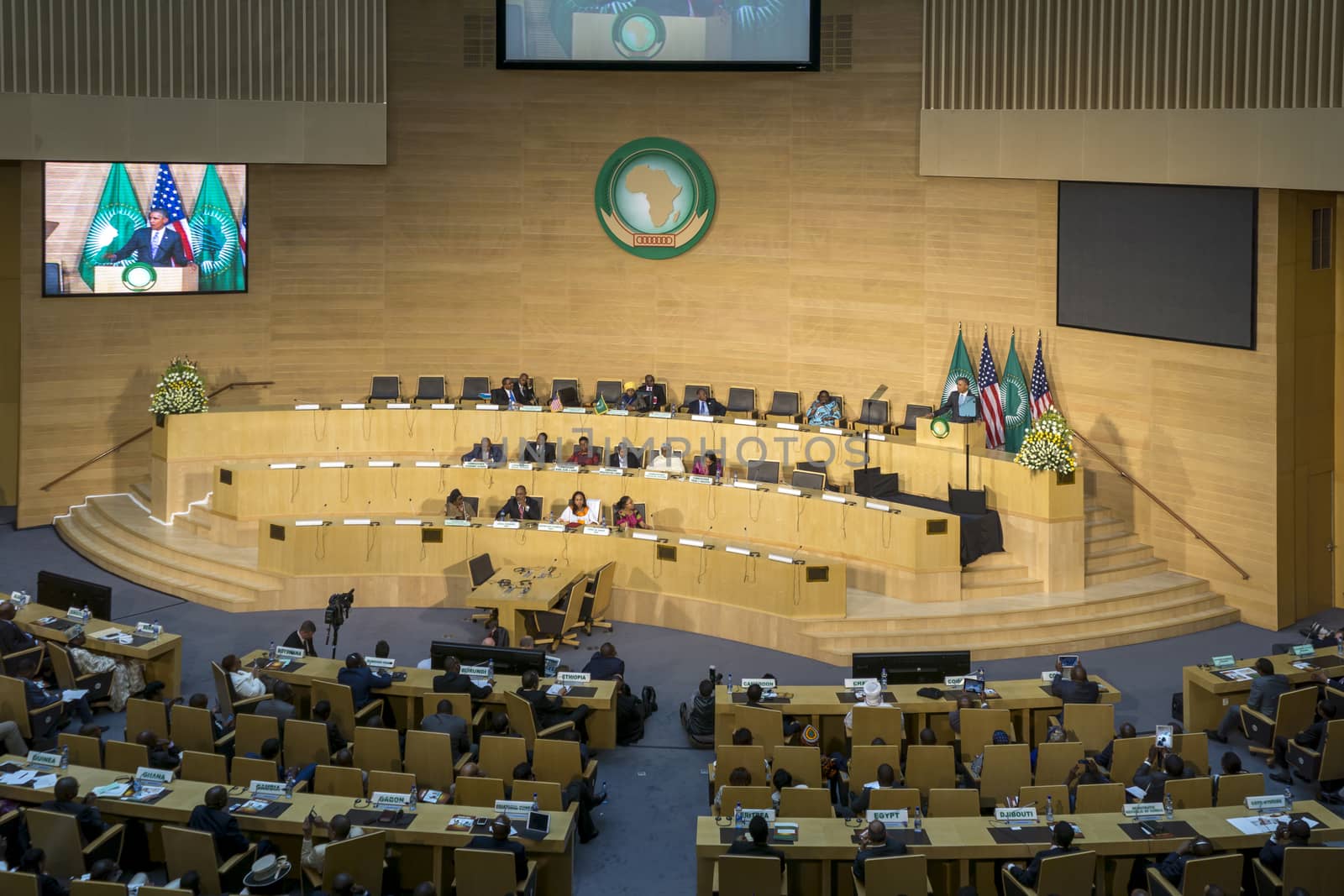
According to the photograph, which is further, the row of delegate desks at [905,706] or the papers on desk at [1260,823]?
the row of delegate desks at [905,706]

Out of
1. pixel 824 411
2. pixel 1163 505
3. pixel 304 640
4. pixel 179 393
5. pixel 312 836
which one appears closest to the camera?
pixel 312 836

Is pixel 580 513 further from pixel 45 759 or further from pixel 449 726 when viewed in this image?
pixel 45 759

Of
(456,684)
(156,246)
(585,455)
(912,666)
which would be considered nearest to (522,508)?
(585,455)

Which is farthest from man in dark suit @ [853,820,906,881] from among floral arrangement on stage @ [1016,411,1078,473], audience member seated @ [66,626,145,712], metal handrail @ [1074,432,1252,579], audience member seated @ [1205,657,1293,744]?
metal handrail @ [1074,432,1252,579]

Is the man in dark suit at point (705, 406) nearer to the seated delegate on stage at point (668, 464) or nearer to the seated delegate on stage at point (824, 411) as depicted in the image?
the seated delegate on stage at point (824, 411)

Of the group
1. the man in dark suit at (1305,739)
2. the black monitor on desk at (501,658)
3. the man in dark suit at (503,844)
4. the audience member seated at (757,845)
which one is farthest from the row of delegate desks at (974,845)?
the black monitor on desk at (501,658)

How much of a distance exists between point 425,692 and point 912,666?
448 centimetres

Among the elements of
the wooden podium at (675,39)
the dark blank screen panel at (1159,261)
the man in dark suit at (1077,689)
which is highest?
the wooden podium at (675,39)

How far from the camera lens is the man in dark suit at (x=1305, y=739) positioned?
1274cm

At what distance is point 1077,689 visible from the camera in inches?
520

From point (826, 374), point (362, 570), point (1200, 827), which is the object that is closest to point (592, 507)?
point (362, 570)

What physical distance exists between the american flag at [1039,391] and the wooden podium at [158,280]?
12078 mm

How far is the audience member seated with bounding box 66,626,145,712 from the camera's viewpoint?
561 inches

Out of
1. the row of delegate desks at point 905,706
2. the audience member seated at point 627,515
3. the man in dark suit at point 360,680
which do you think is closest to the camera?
the row of delegate desks at point 905,706
